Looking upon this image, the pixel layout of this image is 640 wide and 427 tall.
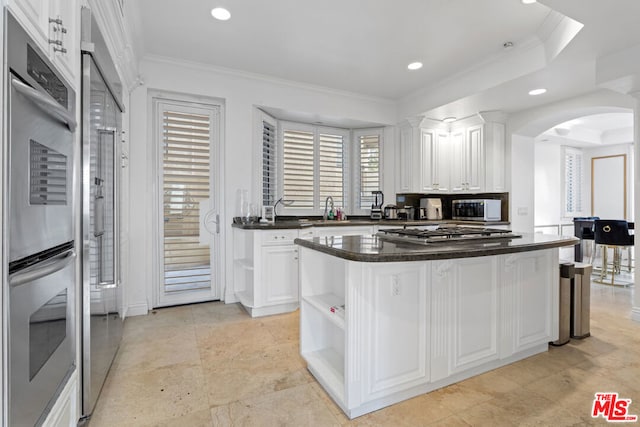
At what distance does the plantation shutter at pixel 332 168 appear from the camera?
4.82m

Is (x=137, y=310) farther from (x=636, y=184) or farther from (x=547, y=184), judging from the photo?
(x=547, y=184)

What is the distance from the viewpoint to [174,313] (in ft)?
11.0

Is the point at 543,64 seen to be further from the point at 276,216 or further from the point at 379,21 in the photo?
the point at 276,216

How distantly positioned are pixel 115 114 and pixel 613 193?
9531mm

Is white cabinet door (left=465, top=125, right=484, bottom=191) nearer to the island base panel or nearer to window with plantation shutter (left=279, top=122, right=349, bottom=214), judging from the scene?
window with plantation shutter (left=279, top=122, right=349, bottom=214)

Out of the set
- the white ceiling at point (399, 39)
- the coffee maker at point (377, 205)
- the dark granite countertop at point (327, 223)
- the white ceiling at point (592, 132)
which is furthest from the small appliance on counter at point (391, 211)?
the white ceiling at point (592, 132)

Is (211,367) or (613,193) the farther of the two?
(613,193)

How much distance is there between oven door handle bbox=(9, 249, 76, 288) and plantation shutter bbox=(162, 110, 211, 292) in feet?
7.55

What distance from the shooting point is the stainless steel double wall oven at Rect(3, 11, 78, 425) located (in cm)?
89

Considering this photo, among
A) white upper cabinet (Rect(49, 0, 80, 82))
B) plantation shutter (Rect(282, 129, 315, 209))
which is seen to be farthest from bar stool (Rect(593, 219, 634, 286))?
white upper cabinet (Rect(49, 0, 80, 82))

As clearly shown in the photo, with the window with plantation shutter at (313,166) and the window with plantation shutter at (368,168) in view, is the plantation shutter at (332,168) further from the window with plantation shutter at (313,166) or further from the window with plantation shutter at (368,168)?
the window with plantation shutter at (368,168)

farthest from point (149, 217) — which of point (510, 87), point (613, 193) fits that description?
point (613, 193)

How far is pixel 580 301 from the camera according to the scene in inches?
103

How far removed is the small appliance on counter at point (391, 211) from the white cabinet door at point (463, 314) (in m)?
2.79
